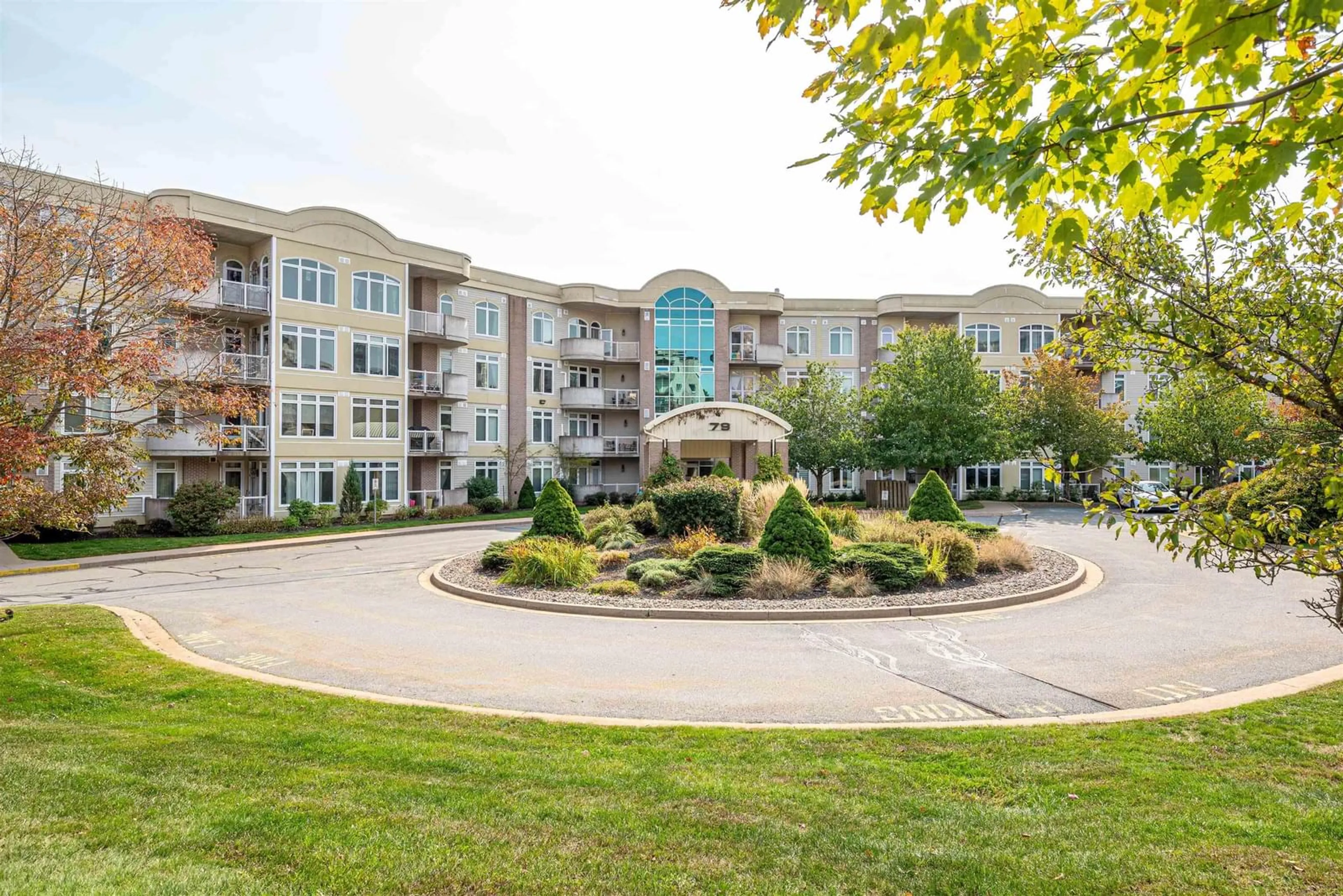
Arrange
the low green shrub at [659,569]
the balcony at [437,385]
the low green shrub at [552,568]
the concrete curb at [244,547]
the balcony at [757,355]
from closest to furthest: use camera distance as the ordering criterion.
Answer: the low green shrub at [659,569], the low green shrub at [552,568], the concrete curb at [244,547], the balcony at [437,385], the balcony at [757,355]

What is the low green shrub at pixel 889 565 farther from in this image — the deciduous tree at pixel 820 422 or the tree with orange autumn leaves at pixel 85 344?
the deciduous tree at pixel 820 422

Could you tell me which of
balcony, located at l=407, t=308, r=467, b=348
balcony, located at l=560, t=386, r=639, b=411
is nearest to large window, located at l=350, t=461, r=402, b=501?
balcony, located at l=407, t=308, r=467, b=348

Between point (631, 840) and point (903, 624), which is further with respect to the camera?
point (903, 624)

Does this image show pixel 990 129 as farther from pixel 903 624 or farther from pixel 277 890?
pixel 903 624

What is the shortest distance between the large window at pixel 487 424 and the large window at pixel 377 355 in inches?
222

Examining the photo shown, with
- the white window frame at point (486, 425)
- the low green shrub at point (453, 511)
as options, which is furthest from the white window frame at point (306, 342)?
the white window frame at point (486, 425)

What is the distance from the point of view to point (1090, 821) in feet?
14.4

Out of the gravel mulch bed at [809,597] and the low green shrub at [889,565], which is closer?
the gravel mulch bed at [809,597]

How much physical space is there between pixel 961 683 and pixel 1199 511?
5363 millimetres

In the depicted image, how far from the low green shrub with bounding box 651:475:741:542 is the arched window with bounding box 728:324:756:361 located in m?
25.9

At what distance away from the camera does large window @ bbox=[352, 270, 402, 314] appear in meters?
31.2

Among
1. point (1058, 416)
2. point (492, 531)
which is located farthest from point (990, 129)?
point (1058, 416)

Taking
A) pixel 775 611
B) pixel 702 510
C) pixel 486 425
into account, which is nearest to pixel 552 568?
pixel 775 611

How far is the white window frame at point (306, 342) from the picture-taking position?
28.6m
